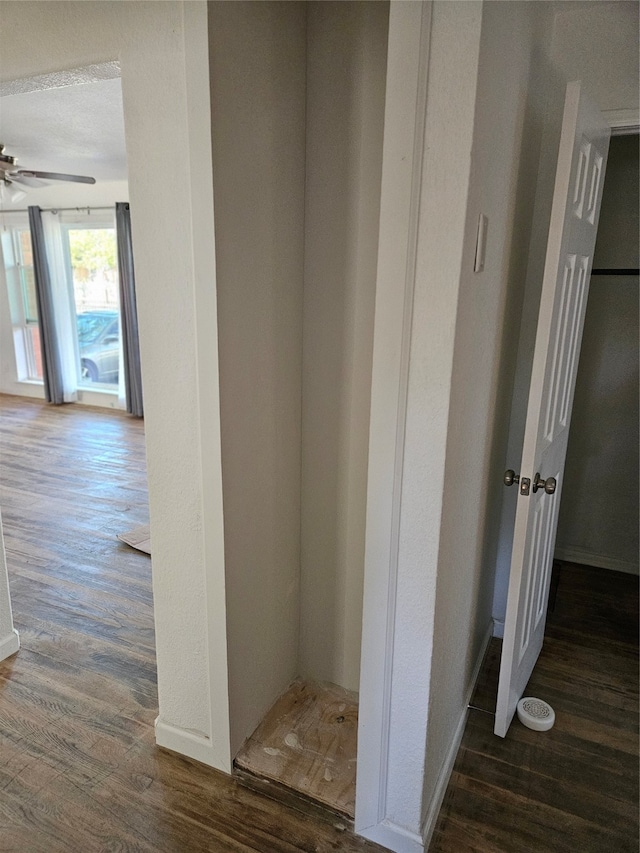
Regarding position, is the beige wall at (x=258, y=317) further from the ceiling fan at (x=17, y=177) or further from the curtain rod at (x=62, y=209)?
the curtain rod at (x=62, y=209)

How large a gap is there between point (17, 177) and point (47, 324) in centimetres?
300

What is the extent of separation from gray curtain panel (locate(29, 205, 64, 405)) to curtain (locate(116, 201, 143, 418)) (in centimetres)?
101

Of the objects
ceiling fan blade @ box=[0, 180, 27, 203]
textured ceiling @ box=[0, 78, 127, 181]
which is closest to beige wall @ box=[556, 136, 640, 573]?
textured ceiling @ box=[0, 78, 127, 181]

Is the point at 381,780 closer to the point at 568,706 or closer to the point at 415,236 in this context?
the point at 568,706

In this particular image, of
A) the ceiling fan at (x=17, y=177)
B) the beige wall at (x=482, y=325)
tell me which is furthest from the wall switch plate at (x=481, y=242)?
the ceiling fan at (x=17, y=177)

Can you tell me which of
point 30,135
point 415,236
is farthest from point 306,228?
point 30,135

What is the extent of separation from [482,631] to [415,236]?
5.58 feet

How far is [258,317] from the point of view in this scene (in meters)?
1.60

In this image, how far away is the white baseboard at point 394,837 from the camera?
1.53m

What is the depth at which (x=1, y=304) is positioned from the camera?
Result: 680cm

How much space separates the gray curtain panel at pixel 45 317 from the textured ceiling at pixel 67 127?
1.44m

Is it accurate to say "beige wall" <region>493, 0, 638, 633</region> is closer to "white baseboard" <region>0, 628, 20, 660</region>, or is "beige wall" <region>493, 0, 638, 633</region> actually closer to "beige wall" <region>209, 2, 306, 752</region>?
"beige wall" <region>209, 2, 306, 752</region>

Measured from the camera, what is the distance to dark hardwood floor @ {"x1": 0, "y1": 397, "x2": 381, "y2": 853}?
160 centimetres

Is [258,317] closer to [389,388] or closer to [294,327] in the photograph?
[294,327]
